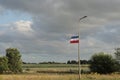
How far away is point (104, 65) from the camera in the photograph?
86438 millimetres

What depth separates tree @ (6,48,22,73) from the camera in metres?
105

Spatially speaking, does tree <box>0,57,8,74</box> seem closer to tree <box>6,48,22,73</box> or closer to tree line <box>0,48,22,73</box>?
tree line <box>0,48,22,73</box>

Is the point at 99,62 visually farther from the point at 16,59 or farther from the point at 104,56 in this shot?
the point at 16,59

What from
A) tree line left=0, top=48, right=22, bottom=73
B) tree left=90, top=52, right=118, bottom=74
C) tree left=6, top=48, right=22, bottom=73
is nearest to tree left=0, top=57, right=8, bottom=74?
tree line left=0, top=48, right=22, bottom=73

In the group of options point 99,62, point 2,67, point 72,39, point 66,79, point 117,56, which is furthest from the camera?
point 2,67

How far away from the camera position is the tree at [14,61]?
345ft

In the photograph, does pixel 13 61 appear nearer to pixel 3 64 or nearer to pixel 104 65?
pixel 3 64

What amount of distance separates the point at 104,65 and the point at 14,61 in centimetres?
3116

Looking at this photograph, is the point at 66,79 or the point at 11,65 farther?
the point at 11,65

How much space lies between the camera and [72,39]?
4631 centimetres

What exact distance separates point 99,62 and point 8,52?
32.7 m

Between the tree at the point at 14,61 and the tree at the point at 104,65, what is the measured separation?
26.9 meters

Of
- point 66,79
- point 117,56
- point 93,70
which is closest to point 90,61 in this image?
point 93,70

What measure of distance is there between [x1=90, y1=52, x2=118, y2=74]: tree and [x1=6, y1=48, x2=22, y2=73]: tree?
88.1ft
